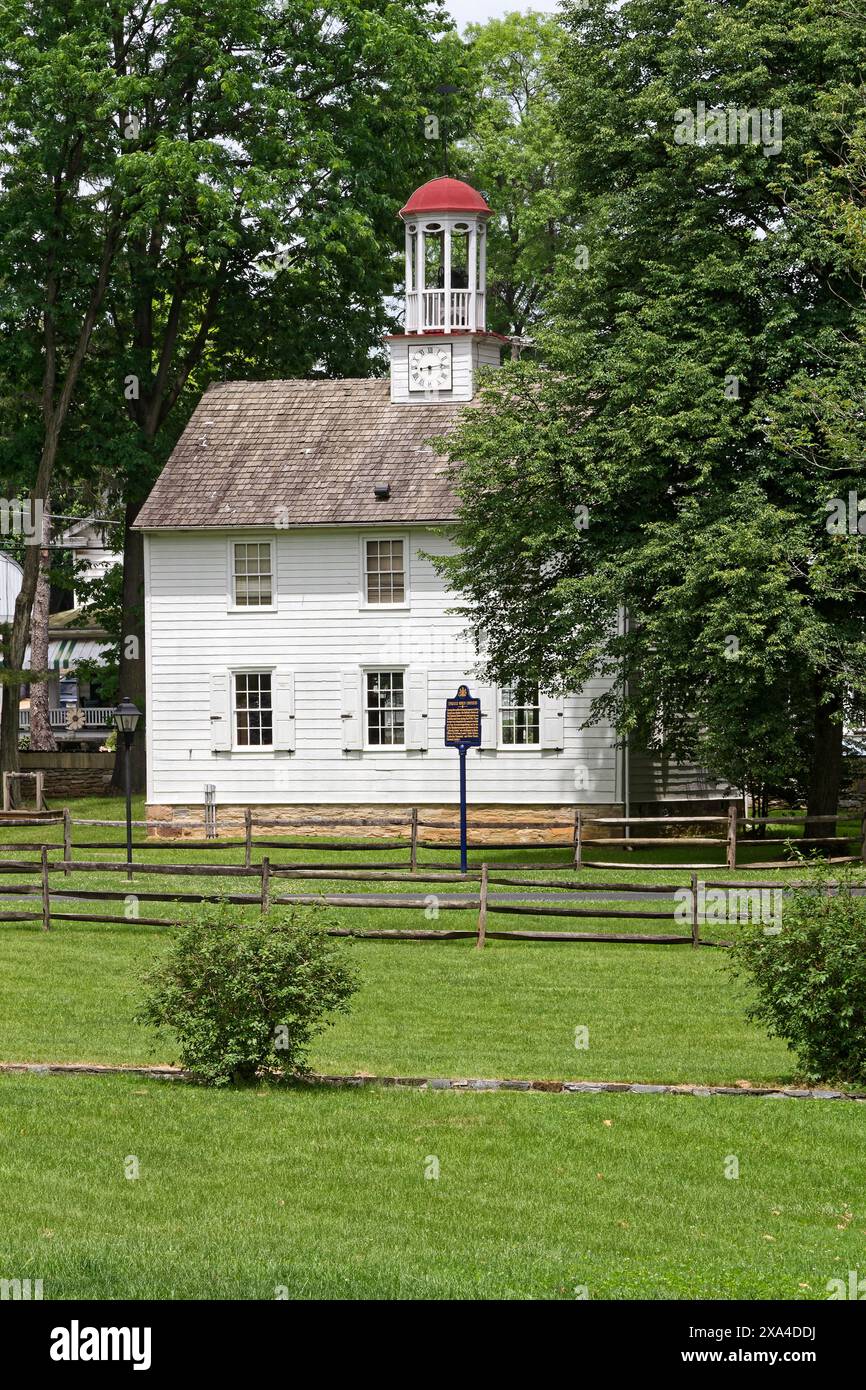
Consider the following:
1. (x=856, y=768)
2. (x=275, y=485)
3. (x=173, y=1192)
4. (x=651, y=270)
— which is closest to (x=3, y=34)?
(x=275, y=485)

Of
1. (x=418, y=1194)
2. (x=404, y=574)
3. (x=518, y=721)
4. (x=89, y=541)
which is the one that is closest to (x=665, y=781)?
(x=518, y=721)

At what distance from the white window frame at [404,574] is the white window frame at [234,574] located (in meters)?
1.84

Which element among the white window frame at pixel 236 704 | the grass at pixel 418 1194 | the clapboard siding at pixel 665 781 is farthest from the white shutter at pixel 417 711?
the grass at pixel 418 1194

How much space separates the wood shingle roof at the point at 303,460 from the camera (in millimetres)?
37219

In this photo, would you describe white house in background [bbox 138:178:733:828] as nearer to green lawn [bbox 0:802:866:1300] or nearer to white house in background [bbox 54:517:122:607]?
green lawn [bbox 0:802:866:1300]

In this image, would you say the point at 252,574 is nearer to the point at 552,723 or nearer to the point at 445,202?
the point at 552,723

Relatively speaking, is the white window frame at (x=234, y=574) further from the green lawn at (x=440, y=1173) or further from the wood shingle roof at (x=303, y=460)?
the green lawn at (x=440, y=1173)

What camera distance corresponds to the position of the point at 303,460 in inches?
1517

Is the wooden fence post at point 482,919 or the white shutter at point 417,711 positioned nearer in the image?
the wooden fence post at point 482,919

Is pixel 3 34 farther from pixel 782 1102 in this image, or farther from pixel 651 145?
pixel 782 1102

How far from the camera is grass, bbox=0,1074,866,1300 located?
28.6ft

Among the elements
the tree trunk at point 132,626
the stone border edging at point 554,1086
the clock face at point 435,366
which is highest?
the clock face at point 435,366

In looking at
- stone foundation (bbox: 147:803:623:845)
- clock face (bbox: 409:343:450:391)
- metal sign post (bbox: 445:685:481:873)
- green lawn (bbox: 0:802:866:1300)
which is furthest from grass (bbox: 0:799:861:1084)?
clock face (bbox: 409:343:450:391)

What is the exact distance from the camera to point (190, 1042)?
13609mm
